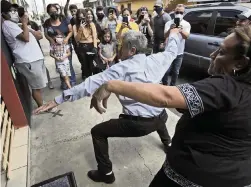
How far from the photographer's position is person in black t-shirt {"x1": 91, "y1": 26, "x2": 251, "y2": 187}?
2.90 feet

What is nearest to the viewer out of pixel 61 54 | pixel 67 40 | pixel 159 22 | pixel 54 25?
pixel 61 54

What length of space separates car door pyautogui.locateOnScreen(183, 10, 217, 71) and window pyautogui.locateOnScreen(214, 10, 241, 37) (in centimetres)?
15

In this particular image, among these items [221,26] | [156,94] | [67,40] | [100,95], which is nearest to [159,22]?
[221,26]

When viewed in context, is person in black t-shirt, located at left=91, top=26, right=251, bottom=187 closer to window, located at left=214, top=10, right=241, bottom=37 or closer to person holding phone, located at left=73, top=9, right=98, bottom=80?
window, located at left=214, top=10, right=241, bottom=37

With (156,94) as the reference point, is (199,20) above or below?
below

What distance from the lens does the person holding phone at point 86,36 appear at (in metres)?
4.87

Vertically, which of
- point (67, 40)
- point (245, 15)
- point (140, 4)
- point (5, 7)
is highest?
point (5, 7)

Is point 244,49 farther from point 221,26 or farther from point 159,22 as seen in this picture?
point 159,22

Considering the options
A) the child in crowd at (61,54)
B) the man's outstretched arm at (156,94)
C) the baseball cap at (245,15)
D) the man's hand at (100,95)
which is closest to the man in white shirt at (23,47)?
the child in crowd at (61,54)

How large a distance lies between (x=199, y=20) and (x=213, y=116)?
4811mm

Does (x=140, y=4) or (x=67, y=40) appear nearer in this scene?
(x=67, y=40)

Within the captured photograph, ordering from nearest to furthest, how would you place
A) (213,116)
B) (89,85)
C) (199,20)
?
1. (213,116)
2. (89,85)
3. (199,20)

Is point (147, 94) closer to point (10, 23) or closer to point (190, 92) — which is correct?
point (190, 92)

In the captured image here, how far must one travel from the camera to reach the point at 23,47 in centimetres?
322
